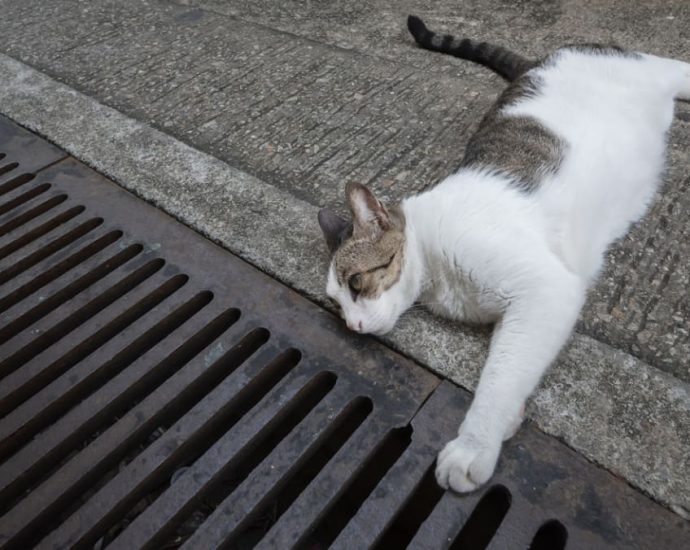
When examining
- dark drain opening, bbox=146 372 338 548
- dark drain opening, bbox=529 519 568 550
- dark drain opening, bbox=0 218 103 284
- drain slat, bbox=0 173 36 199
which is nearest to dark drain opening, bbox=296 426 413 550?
dark drain opening, bbox=146 372 338 548

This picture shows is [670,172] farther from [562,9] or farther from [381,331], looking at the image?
[562,9]

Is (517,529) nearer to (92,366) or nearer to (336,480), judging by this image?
(336,480)

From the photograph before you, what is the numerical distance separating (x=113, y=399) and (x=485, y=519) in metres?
1.03

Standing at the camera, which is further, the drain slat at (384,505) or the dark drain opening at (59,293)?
the dark drain opening at (59,293)

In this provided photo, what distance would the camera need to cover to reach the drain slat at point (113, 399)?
135 centimetres

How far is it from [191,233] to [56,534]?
1.02m

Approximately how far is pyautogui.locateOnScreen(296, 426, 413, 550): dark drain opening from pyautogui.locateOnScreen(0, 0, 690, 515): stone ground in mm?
231

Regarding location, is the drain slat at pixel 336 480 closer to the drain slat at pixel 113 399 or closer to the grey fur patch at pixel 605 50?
the drain slat at pixel 113 399

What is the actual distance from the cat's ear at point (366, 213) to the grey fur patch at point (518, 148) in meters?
0.39

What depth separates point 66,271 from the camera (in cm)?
183

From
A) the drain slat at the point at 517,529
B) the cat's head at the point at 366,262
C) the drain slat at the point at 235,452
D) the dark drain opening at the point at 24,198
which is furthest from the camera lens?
the dark drain opening at the point at 24,198

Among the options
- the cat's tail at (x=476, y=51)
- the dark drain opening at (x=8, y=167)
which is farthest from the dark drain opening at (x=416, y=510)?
the dark drain opening at (x=8, y=167)

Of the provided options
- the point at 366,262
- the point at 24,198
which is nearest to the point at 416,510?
the point at 366,262

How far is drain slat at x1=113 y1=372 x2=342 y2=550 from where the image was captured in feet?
4.07
